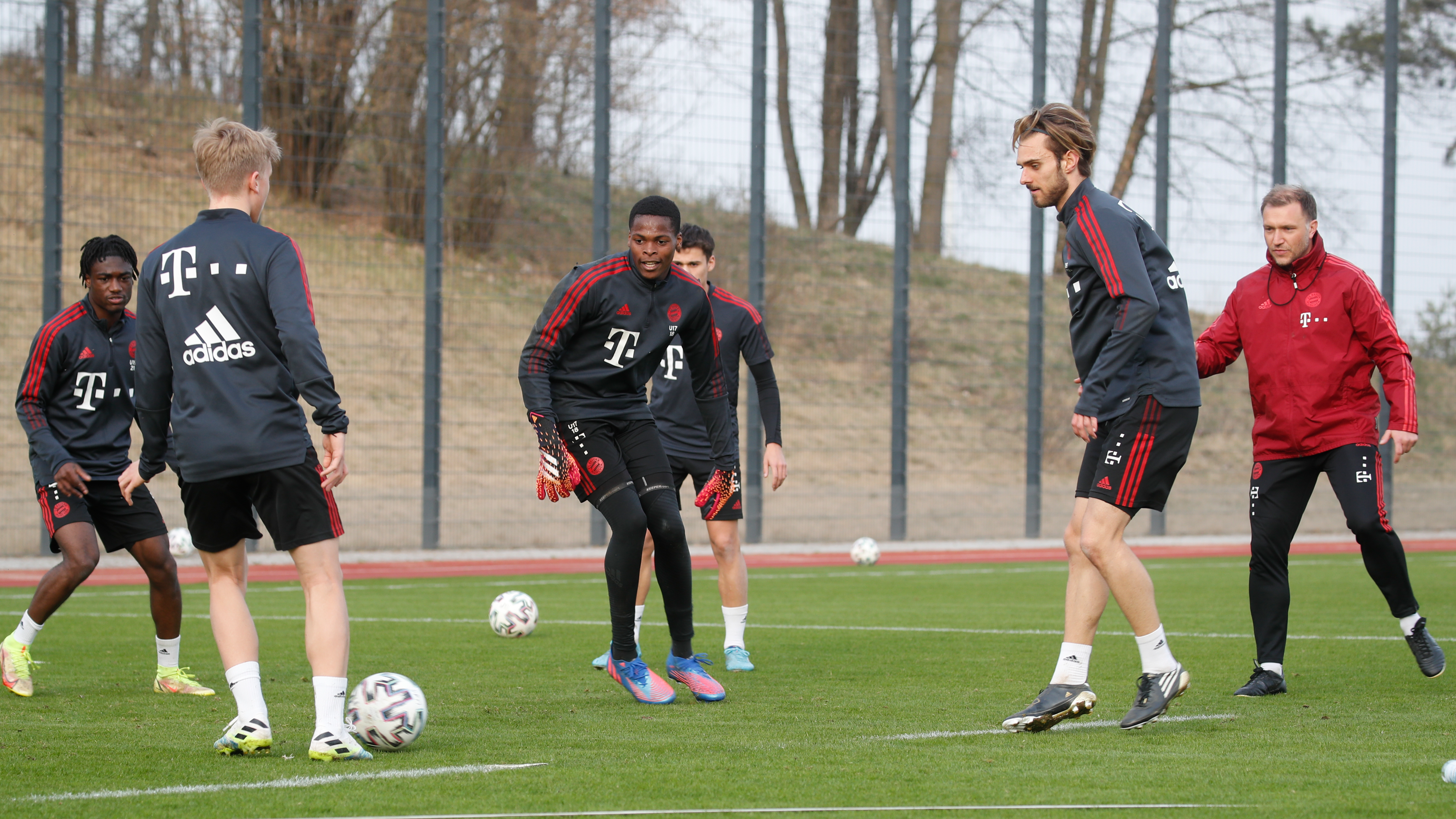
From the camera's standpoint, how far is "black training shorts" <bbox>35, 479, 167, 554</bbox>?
6422 mm

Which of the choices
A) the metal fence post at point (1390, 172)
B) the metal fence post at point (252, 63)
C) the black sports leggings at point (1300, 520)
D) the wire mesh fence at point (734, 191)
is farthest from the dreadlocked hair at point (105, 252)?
the metal fence post at point (1390, 172)

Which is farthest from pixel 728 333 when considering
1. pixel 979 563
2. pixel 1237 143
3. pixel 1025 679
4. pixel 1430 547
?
pixel 1237 143

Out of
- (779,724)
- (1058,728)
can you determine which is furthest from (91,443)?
(1058,728)

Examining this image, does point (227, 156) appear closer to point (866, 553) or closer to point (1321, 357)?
point (1321, 357)

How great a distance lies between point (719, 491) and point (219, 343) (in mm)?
2957

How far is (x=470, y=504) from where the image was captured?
606 inches

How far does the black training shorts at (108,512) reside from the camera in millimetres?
6422

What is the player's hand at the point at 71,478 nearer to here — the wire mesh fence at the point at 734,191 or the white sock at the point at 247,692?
the white sock at the point at 247,692

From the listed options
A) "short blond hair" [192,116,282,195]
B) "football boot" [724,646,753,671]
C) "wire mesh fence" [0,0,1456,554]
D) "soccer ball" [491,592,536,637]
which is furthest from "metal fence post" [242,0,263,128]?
"short blond hair" [192,116,282,195]

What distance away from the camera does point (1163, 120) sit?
18.5 meters

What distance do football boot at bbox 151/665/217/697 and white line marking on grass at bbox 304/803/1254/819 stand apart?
2.74 metres

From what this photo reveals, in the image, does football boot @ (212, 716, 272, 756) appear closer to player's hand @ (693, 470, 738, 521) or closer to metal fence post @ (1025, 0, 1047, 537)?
player's hand @ (693, 470, 738, 521)

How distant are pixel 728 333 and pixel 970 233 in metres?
10.7

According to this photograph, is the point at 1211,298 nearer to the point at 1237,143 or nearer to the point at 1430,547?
the point at 1237,143
